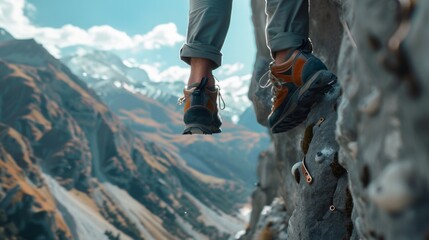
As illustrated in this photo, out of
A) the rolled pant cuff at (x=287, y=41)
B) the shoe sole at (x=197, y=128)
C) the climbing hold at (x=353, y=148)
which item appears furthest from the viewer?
the shoe sole at (x=197, y=128)

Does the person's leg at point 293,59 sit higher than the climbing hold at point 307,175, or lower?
higher

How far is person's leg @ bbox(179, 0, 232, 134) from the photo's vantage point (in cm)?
503

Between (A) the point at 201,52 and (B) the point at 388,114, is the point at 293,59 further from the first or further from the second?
(B) the point at 388,114

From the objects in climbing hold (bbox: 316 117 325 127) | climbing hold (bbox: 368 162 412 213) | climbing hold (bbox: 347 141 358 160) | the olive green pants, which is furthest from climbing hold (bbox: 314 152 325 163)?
climbing hold (bbox: 368 162 412 213)

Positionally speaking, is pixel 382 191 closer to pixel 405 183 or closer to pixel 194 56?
pixel 405 183

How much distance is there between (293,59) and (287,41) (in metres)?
0.23

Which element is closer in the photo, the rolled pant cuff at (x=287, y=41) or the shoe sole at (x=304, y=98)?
the rolled pant cuff at (x=287, y=41)

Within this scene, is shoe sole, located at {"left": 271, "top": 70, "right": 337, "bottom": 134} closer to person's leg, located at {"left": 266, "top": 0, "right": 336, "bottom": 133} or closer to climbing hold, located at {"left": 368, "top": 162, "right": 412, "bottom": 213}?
person's leg, located at {"left": 266, "top": 0, "right": 336, "bottom": 133}

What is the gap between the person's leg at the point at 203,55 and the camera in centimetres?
503

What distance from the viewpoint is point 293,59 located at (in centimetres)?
452

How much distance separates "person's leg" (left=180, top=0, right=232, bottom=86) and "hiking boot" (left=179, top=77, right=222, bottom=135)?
12 cm

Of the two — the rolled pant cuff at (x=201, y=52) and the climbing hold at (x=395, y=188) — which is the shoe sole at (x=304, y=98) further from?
the climbing hold at (x=395, y=188)

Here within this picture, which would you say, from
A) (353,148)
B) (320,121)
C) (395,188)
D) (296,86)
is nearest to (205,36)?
(296,86)

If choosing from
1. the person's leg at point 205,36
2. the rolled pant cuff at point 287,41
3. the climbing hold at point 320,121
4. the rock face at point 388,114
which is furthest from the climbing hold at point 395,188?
the person's leg at point 205,36
